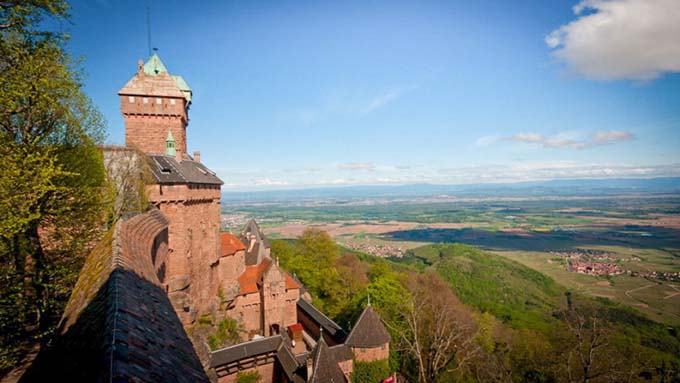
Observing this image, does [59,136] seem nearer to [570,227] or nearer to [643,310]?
[643,310]

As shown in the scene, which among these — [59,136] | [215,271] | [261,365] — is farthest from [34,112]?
[261,365]

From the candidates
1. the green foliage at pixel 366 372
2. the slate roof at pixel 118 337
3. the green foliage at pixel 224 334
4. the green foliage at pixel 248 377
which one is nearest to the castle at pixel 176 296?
the slate roof at pixel 118 337

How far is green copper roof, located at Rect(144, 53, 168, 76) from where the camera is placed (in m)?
20.4

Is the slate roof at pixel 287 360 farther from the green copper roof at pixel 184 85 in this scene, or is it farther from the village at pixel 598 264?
the village at pixel 598 264

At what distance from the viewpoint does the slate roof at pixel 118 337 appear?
284 centimetres

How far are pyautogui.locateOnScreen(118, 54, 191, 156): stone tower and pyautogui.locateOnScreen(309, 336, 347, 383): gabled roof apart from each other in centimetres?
1494

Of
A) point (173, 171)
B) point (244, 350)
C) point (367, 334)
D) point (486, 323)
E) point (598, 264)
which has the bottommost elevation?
point (598, 264)

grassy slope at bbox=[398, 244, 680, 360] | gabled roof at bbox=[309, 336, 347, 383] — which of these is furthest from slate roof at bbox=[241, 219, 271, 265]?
grassy slope at bbox=[398, 244, 680, 360]

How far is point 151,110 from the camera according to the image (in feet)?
62.1

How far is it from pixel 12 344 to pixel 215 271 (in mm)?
15086

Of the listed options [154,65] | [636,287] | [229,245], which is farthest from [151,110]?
[636,287]

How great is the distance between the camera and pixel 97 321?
3682 mm

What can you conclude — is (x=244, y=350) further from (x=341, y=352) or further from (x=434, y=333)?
(x=434, y=333)

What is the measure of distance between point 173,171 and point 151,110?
18.0ft
